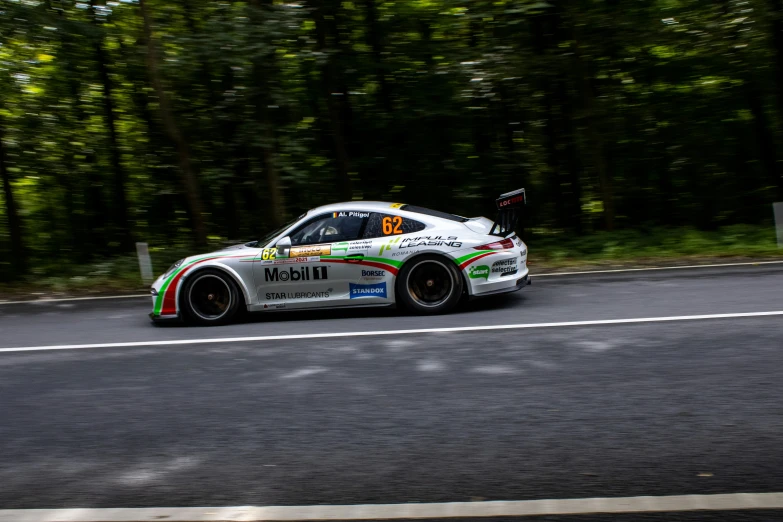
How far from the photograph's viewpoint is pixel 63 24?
14734 mm

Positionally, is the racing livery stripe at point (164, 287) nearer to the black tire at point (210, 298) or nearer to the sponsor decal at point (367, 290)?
the black tire at point (210, 298)

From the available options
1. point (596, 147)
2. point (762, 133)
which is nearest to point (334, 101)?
point (596, 147)

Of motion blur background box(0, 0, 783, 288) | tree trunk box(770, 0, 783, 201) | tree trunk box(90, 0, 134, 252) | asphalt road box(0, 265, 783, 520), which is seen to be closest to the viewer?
asphalt road box(0, 265, 783, 520)

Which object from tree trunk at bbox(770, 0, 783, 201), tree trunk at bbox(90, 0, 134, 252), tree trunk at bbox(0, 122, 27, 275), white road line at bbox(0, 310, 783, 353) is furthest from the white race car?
tree trunk at bbox(770, 0, 783, 201)

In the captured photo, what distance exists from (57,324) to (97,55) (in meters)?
9.43

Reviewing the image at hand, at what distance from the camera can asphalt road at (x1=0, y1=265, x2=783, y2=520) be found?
412 cm

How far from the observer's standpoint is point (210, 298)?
29.9ft

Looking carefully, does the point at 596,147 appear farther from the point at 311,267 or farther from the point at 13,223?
the point at 13,223

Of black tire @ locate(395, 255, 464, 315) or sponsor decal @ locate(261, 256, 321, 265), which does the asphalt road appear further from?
sponsor decal @ locate(261, 256, 321, 265)

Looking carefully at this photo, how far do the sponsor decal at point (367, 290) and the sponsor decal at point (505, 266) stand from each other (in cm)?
124

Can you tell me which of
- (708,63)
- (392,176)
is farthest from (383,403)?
(708,63)

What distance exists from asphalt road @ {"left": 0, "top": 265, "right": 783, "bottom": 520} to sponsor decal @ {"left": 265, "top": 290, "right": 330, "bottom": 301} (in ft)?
1.49

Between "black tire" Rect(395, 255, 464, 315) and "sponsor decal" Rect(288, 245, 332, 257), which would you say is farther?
"sponsor decal" Rect(288, 245, 332, 257)

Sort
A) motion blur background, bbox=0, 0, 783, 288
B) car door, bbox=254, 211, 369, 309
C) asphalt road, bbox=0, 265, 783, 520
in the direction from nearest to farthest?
asphalt road, bbox=0, 265, 783, 520, car door, bbox=254, 211, 369, 309, motion blur background, bbox=0, 0, 783, 288
